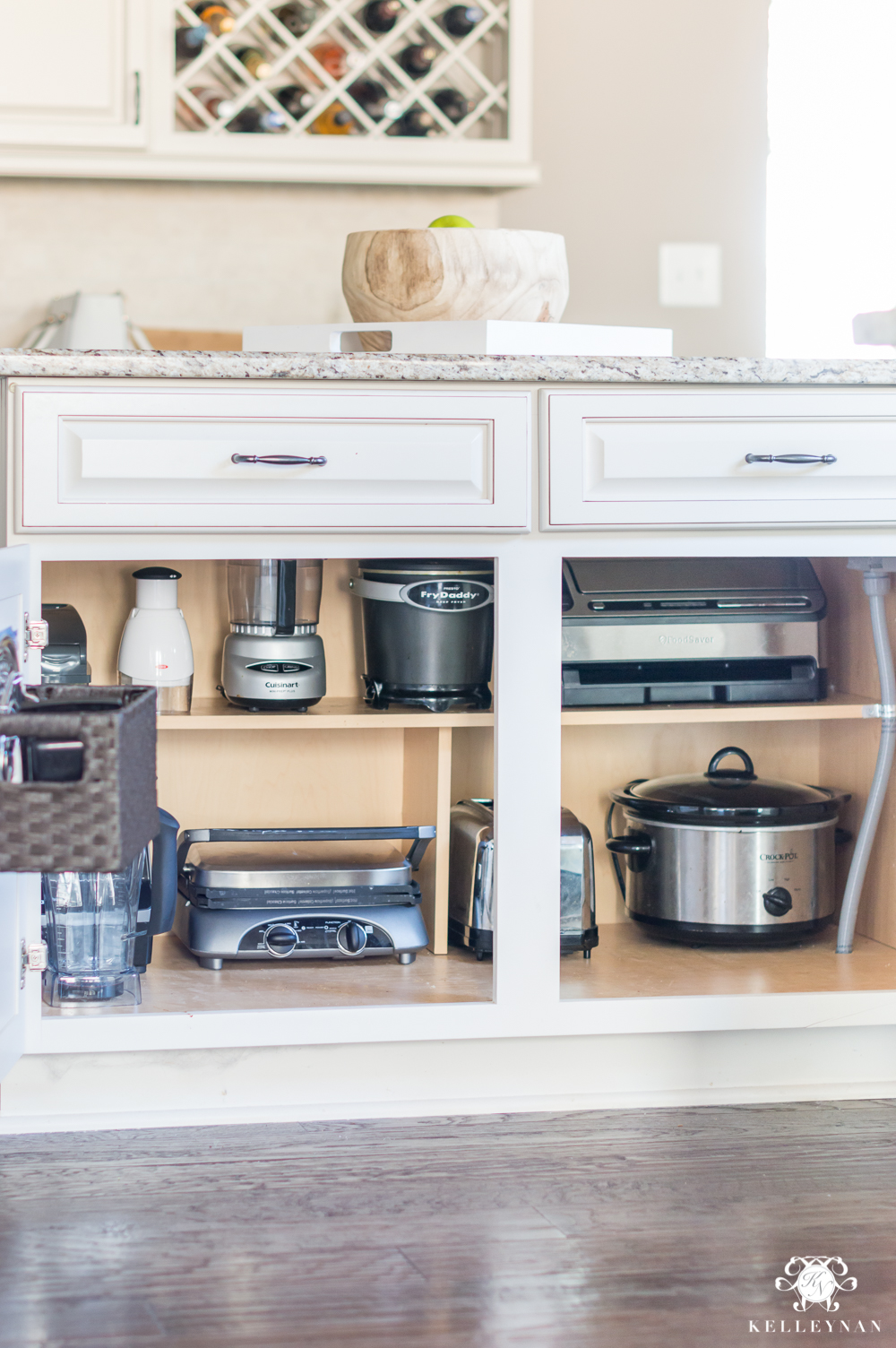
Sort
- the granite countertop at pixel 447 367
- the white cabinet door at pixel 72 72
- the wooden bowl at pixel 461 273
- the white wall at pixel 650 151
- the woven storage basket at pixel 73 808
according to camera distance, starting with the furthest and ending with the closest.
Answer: the white wall at pixel 650 151
the white cabinet door at pixel 72 72
the wooden bowl at pixel 461 273
the granite countertop at pixel 447 367
the woven storage basket at pixel 73 808

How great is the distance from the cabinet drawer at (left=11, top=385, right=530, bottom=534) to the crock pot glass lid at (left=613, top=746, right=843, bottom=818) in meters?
0.48

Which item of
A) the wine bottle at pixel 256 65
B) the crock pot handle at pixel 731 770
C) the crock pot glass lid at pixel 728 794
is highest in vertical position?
the wine bottle at pixel 256 65

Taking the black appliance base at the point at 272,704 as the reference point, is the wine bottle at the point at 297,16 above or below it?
above

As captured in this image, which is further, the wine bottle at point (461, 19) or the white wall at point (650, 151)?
the white wall at point (650, 151)

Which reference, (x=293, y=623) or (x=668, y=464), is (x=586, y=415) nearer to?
(x=668, y=464)

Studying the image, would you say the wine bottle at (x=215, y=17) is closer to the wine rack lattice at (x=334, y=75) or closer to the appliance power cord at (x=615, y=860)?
the wine rack lattice at (x=334, y=75)

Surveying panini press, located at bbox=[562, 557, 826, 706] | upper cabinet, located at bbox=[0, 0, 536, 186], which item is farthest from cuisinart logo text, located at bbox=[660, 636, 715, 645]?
upper cabinet, located at bbox=[0, 0, 536, 186]

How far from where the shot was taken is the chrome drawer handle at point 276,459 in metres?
1.36

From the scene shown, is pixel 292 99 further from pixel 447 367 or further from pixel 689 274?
pixel 447 367

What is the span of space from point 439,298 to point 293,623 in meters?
0.46

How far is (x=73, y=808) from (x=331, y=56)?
1687 millimetres

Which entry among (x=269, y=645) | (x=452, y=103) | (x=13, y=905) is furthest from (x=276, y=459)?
(x=452, y=103)

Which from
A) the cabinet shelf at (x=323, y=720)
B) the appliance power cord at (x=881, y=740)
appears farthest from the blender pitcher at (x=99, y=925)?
the appliance power cord at (x=881, y=740)

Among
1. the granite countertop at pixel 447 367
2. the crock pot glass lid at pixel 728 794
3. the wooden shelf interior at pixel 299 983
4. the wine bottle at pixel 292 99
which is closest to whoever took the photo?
the granite countertop at pixel 447 367
